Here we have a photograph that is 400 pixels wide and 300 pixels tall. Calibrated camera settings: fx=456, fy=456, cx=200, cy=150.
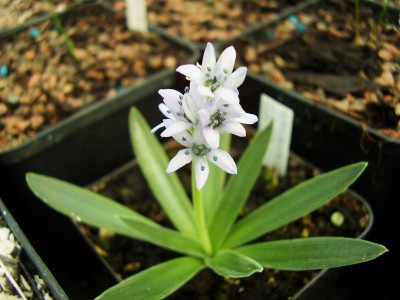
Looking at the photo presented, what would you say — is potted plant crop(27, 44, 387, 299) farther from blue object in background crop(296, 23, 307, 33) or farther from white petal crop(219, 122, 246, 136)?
blue object in background crop(296, 23, 307, 33)

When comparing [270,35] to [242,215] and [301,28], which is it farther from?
[242,215]

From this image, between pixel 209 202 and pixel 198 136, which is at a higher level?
pixel 198 136

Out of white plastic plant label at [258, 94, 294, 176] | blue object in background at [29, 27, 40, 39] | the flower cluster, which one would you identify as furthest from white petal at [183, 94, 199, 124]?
blue object in background at [29, 27, 40, 39]

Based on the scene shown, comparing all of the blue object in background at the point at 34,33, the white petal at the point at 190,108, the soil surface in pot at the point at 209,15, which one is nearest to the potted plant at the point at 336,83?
the soil surface in pot at the point at 209,15

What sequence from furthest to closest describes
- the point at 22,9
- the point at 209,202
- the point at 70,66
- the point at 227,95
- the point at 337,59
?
the point at 22,9, the point at 70,66, the point at 337,59, the point at 209,202, the point at 227,95

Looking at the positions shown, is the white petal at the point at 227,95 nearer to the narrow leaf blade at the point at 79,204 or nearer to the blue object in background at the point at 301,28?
the narrow leaf blade at the point at 79,204

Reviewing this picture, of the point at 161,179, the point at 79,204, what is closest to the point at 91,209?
the point at 79,204

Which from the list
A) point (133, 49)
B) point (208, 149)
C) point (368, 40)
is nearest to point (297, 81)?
point (368, 40)
